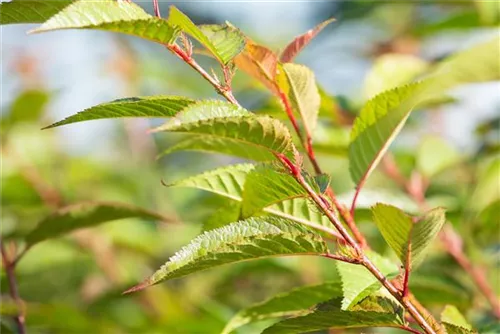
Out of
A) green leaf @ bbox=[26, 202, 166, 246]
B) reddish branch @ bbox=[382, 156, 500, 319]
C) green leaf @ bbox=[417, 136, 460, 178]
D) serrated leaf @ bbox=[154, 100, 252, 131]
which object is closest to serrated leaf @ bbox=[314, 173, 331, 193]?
serrated leaf @ bbox=[154, 100, 252, 131]

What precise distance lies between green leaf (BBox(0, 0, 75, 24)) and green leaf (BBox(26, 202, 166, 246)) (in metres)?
0.56

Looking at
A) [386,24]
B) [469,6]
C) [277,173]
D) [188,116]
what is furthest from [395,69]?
[386,24]

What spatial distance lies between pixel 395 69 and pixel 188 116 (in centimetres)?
108

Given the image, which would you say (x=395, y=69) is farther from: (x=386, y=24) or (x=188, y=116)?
(x=386, y=24)

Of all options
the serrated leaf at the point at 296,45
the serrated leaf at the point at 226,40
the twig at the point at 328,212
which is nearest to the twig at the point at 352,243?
the twig at the point at 328,212

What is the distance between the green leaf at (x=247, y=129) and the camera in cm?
67

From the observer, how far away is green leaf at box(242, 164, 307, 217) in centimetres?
78

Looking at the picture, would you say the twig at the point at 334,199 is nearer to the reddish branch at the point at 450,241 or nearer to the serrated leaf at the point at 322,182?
the serrated leaf at the point at 322,182

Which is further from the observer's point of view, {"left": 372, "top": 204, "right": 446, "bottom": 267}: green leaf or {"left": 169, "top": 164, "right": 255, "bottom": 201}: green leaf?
{"left": 169, "top": 164, "right": 255, "bottom": 201}: green leaf

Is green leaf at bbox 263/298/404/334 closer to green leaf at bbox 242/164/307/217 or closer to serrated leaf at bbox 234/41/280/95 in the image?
green leaf at bbox 242/164/307/217

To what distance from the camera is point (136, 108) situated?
0.72 meters

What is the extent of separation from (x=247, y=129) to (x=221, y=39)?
0.40 feet

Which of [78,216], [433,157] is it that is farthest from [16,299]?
[433,157]

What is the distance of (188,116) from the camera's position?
671 mm
